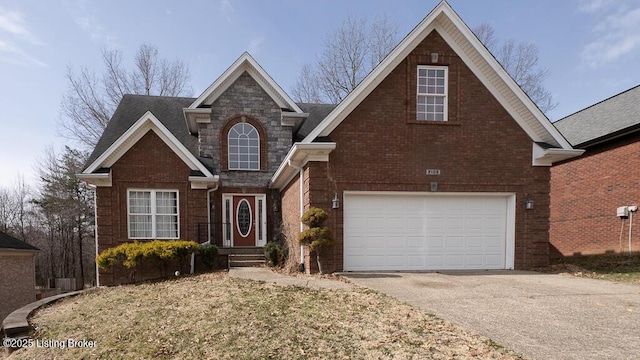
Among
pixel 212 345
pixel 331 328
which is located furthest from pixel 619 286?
pixel 212 345

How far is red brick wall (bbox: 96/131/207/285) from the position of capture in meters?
12.0

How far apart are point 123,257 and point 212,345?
8.03m

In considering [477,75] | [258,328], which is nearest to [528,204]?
[477,75]

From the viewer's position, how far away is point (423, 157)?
→ 9852 millimetres

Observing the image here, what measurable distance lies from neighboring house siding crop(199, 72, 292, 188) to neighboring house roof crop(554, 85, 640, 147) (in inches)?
473

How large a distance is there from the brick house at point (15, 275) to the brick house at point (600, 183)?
22.4 meters

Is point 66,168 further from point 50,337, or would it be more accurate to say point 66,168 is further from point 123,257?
point 50,337

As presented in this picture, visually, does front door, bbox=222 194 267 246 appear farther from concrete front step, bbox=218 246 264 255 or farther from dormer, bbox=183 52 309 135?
dormer, bbox=183 52 309 135

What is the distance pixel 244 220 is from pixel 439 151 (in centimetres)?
839

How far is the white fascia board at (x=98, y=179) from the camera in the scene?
11475 mm

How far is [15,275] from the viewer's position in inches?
562

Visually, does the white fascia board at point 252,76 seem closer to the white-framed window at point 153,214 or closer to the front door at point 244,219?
the white-framed window at point 153,214

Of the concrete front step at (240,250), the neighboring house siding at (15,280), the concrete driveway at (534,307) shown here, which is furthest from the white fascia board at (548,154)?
the neighboring house siding at (15,280)

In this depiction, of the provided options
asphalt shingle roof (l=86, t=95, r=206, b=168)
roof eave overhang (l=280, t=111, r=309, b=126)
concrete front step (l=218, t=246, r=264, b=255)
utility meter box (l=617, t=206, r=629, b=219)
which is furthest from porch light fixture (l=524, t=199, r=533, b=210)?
asphalt shingle roof (l=86, t=95, r=206, b=168)
